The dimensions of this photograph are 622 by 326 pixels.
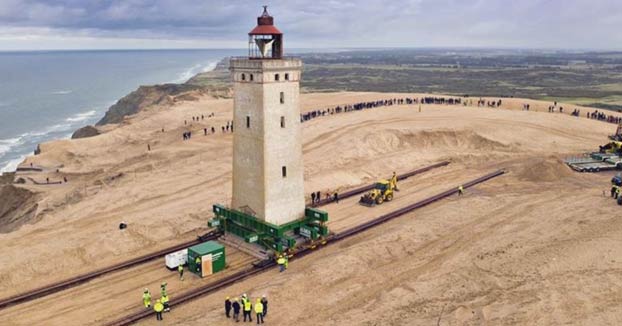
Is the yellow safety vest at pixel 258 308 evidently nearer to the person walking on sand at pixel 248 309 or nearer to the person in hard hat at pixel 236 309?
the person walking on sand at pixel 248 309

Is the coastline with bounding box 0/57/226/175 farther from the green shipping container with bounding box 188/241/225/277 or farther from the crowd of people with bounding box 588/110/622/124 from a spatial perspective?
the crowd of people with bounding box 588/110/622/124

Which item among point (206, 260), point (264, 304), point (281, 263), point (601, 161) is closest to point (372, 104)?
point (601, 161)

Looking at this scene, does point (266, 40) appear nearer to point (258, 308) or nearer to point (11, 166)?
point (258, 308)

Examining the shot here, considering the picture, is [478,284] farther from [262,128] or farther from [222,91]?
[222,91]

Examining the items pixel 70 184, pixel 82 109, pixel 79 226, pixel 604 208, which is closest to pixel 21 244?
pixel 79 226

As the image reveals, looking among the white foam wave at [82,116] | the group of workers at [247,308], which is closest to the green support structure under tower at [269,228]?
the group of workers at [247,308]

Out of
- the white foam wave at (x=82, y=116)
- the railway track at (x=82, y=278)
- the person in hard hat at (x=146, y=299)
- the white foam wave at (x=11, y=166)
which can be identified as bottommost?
the white foam wave at (x=11, y=166)
